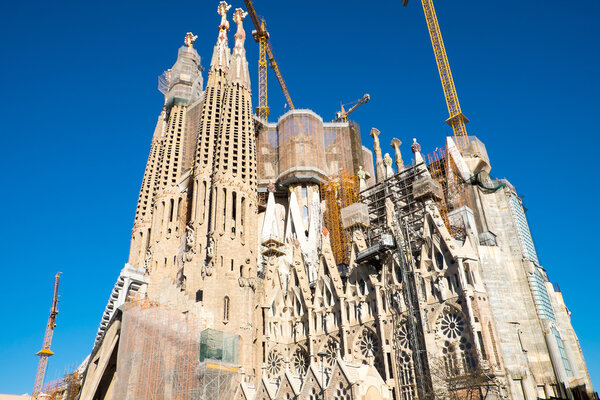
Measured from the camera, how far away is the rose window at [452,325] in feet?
106

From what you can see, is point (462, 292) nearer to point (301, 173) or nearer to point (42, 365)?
point (301, 173)

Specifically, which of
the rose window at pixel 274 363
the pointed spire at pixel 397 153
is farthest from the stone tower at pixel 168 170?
the pointed spire at pixel 397 153

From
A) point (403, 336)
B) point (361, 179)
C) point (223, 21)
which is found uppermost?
point (223, 21)

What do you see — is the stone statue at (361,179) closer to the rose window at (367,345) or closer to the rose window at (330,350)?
the rose window at (330,350)

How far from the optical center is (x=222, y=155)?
4616 centimetres

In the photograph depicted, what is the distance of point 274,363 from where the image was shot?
134 feet

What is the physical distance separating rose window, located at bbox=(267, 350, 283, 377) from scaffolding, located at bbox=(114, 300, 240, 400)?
436cm

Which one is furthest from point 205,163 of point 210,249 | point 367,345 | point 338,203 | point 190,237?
point 367,345

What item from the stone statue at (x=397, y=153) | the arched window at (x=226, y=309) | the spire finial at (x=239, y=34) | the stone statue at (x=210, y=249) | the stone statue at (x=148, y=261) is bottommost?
the arched window at (x=226, y=309)

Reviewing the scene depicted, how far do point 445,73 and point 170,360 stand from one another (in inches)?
1755

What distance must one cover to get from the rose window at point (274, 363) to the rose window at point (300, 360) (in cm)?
119

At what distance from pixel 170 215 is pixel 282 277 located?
40.7ft

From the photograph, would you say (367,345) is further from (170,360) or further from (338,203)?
(338,203)

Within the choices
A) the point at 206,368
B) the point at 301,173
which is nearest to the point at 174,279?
the point at 206,368
